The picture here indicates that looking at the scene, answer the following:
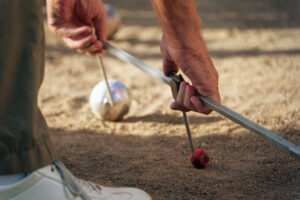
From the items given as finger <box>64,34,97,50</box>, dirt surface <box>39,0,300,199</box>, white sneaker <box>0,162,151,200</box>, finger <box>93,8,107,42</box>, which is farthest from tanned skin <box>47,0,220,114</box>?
finger <box>93,8,107,42</box>

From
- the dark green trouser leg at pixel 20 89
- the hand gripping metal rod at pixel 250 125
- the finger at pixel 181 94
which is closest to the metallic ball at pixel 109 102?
the hand gripping metal rod at pixel 250 125

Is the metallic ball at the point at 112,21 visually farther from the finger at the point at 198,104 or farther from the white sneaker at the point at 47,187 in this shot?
the white sneaker at the point at 47,187

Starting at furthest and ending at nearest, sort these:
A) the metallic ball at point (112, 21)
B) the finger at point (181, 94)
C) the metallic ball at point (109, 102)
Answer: the metallic ball at point (112, 21) < the metallic ball at point (109, 102) < the finger at point (181, 94)

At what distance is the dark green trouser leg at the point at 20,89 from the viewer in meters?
1.33

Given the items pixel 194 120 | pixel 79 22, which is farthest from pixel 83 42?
pixel 194 120

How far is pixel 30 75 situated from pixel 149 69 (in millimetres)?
956

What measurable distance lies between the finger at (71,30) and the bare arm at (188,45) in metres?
0.93

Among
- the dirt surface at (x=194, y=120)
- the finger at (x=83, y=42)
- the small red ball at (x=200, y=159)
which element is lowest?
the dirt surface at (x=194, y=120)

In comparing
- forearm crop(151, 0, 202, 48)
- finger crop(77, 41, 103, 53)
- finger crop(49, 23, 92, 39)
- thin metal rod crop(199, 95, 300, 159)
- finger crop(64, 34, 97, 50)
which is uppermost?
forearm crop(151, 0, 202, 48)

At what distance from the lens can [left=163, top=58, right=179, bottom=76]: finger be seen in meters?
→ 1.99

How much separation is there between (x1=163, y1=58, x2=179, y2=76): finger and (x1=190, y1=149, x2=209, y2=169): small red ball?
0.46 metres

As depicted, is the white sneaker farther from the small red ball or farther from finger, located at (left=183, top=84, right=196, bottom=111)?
the small red ball

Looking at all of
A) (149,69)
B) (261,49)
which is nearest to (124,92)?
(149,69)

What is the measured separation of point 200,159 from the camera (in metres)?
2.10
